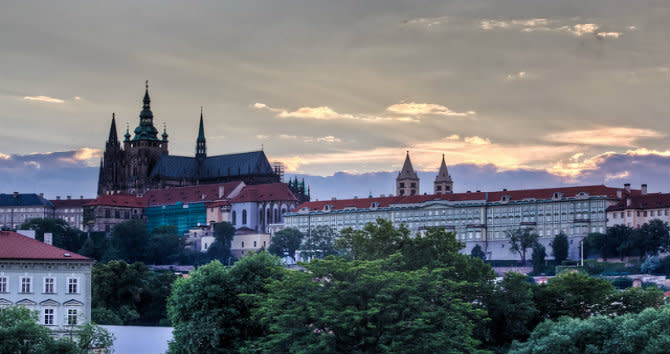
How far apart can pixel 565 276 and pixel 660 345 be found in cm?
1942

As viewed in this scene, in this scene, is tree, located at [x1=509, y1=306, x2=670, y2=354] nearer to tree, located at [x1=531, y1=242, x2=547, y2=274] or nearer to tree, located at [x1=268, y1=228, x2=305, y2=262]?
tree, located at [x1=531, y1=242, x2=547, y2=274]

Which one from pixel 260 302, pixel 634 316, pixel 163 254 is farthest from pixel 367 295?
pixel 163 254

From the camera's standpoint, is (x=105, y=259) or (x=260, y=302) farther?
(x=105, y=259)

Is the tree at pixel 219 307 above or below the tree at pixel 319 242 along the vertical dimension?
below

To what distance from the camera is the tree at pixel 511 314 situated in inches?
2432

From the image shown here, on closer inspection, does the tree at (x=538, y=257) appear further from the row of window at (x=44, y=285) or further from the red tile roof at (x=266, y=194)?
the row of window at (x=44, y=285)

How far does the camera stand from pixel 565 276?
68688 mm

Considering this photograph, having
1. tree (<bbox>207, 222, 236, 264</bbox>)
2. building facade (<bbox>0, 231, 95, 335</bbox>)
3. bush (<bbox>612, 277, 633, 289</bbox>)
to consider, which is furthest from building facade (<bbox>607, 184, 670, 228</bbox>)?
building facade (<bbox>0, 231, 95, 335</bbox>)

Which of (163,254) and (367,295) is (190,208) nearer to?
(163,254)

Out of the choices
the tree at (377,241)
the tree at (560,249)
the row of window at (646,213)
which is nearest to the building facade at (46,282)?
the tree at (377,241)

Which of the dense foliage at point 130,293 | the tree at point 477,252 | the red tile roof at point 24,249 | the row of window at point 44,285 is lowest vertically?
the dense foliage at point 130,293

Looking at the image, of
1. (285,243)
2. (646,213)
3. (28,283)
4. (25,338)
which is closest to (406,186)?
(285,243)

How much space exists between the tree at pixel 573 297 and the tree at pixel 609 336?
9861mm

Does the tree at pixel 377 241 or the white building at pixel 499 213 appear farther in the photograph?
the white building at pixel 499 213
